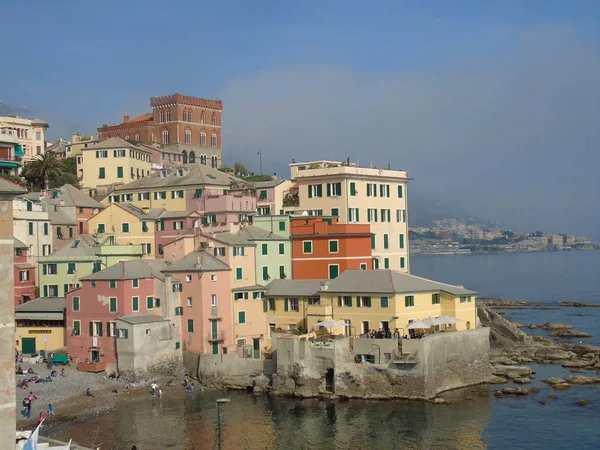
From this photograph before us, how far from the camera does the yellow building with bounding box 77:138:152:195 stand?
360 ft

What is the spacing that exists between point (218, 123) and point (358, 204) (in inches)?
2616

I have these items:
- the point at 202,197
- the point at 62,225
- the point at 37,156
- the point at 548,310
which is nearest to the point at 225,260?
the point at 202,197

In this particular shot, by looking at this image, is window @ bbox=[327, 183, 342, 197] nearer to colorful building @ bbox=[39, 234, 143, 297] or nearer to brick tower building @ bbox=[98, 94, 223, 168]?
colorful building @ bbox=[39, 234, 143, 297]

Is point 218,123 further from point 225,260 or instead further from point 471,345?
point 471,345

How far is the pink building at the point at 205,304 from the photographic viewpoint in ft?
245

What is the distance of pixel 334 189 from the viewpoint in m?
89.1

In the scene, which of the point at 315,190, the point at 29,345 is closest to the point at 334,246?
the point at 315,190

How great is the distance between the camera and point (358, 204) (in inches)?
3511

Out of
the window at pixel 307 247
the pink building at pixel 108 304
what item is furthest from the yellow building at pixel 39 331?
the window at pixel 307 247

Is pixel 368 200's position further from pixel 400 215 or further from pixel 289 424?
pixel 289 424

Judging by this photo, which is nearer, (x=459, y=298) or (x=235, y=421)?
(x=235, y=421)

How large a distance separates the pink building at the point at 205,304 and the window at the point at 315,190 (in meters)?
17.8

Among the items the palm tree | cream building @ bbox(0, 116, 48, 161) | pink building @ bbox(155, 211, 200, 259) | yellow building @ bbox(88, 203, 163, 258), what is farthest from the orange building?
cream building @ bbox(0, 116, 48, 161)

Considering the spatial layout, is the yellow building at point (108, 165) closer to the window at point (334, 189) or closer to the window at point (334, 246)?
the window at point (334, 189)
